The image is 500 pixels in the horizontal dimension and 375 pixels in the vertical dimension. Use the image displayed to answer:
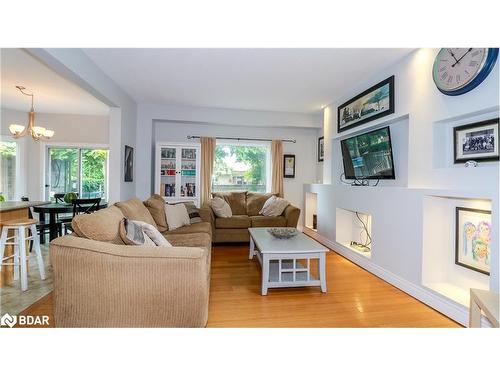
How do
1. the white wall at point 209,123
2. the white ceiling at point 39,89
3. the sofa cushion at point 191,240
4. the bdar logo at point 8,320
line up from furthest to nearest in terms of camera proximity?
the white wall at point 209,123
the white ceiling at point 39,89
the sofa cushion at point 191,240
the bdar logo at point 8,320

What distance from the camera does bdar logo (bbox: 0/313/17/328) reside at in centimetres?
196

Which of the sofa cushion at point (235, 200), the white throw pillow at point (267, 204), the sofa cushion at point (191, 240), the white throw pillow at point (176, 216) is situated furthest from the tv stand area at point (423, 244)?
the white throw pillow at point (176, 216)

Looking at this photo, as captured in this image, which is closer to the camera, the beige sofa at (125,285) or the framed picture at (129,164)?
the beige sofa at (125,285)

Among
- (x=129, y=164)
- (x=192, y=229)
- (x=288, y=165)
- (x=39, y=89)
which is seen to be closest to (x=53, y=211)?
(x=129, y=164)

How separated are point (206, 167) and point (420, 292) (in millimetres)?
3790

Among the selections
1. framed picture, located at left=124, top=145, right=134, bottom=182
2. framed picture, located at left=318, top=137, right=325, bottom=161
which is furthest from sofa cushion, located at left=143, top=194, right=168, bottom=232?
framed picture, located at left=318, top=137, right=325, bottom=161

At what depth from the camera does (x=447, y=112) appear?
7.47 ft

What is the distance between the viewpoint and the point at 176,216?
359 cm

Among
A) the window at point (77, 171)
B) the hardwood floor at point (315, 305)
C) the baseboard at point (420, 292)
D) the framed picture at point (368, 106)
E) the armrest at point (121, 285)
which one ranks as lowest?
the hardwood floor at point (315, 305)

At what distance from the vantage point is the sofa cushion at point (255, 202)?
488 centimetres

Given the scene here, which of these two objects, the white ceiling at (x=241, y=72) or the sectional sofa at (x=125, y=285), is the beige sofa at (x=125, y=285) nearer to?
the sectional sofa at (x=125, y=285)

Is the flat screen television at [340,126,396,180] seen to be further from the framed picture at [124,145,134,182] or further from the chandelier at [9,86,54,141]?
the chandelier at [9,86,54,141]

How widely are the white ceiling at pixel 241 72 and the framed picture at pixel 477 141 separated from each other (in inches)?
41.0
